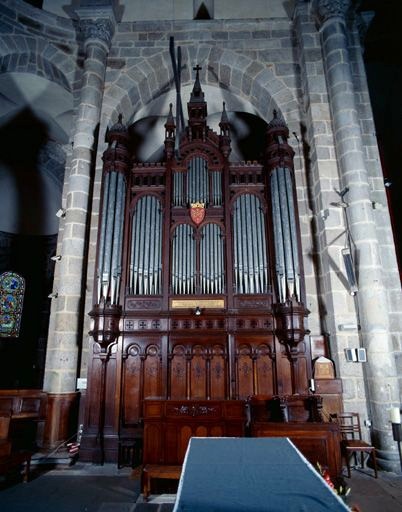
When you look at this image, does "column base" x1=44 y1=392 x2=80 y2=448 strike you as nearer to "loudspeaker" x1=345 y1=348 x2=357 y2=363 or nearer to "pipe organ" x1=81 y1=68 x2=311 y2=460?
"pipe organ" x1=81 y1=68 x2=311 y2=460

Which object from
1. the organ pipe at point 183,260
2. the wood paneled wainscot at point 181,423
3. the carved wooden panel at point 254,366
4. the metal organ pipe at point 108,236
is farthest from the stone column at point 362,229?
the metal organ pipe at point 108,236

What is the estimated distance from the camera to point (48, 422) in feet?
19.3

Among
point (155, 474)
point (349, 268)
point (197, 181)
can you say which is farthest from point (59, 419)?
point (349, 268)

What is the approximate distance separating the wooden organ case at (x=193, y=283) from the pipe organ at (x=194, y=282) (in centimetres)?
2

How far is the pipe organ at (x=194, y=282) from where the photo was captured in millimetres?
6164

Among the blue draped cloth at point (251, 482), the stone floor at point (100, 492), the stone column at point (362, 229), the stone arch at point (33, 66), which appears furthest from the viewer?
the stone arch at point (33, 66)

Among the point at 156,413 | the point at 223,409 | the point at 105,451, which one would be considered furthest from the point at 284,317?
the point at 105,451

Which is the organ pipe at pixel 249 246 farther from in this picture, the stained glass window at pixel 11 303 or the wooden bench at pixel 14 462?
the stained glass window at pixel 11 303

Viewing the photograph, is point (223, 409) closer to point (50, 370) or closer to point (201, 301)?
point (201, 301)

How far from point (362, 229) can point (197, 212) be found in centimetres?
310

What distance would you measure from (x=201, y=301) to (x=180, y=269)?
29.3 inches

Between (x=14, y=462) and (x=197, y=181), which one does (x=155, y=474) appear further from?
(x=197, y=181)

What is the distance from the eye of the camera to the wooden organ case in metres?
6.16

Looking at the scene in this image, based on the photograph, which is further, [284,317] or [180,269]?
[180,269]
